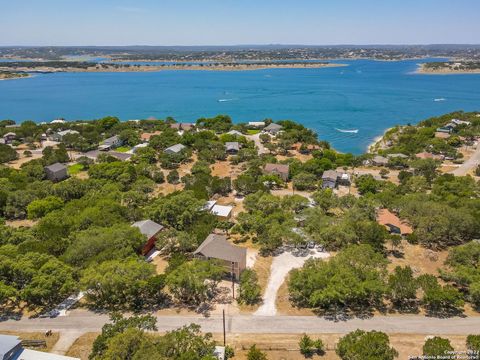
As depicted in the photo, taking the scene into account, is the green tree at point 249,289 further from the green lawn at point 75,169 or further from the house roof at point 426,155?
the house roof at point 426,155

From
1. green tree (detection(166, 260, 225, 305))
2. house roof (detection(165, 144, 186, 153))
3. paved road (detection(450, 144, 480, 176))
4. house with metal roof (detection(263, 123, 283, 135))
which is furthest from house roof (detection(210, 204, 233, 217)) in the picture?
house with metal roof (detection(263, 123, 283, 135))

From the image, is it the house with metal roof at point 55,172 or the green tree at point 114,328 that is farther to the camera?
the house with metal roof at point 55,172

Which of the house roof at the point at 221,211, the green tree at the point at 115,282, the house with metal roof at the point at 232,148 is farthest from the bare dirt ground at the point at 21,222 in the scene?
the house with metal roof at the point at 232,148

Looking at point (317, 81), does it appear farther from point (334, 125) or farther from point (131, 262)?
point (131, 262)

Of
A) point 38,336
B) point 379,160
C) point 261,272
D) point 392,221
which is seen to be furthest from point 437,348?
point 379,160

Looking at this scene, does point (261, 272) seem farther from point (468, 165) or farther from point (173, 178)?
point (468, 165)

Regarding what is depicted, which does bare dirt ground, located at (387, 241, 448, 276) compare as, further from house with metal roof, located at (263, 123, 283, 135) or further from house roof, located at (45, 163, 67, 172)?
house with metal roof, located at (263, 123, 283, 135)
